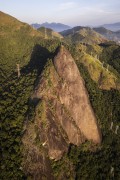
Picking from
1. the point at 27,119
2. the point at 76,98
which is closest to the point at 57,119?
the point at 27,119

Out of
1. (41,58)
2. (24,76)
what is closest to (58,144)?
(24,76)

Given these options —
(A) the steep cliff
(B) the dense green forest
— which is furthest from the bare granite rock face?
(B) the dense green forest

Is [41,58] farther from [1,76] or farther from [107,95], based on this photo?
[107,95]

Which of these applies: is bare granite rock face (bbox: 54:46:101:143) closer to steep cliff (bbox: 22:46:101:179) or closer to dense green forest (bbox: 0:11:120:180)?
steep cliff (bbox: 22:46:101:179)

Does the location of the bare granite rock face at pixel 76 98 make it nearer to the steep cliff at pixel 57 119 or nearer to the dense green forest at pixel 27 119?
the steep cliff at pixel 57 119

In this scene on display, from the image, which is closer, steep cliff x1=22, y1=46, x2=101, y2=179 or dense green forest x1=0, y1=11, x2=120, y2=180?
dense green forest x1=0, y1=11, x2=120, y2=180

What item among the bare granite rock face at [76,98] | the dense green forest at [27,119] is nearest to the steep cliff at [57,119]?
the bare granite rock face at [76,98]

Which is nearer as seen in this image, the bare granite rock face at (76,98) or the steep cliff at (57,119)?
the steep cliff at (57,119)

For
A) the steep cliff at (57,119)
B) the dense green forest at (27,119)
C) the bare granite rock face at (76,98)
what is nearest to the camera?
the dense green forest at (27,119)
